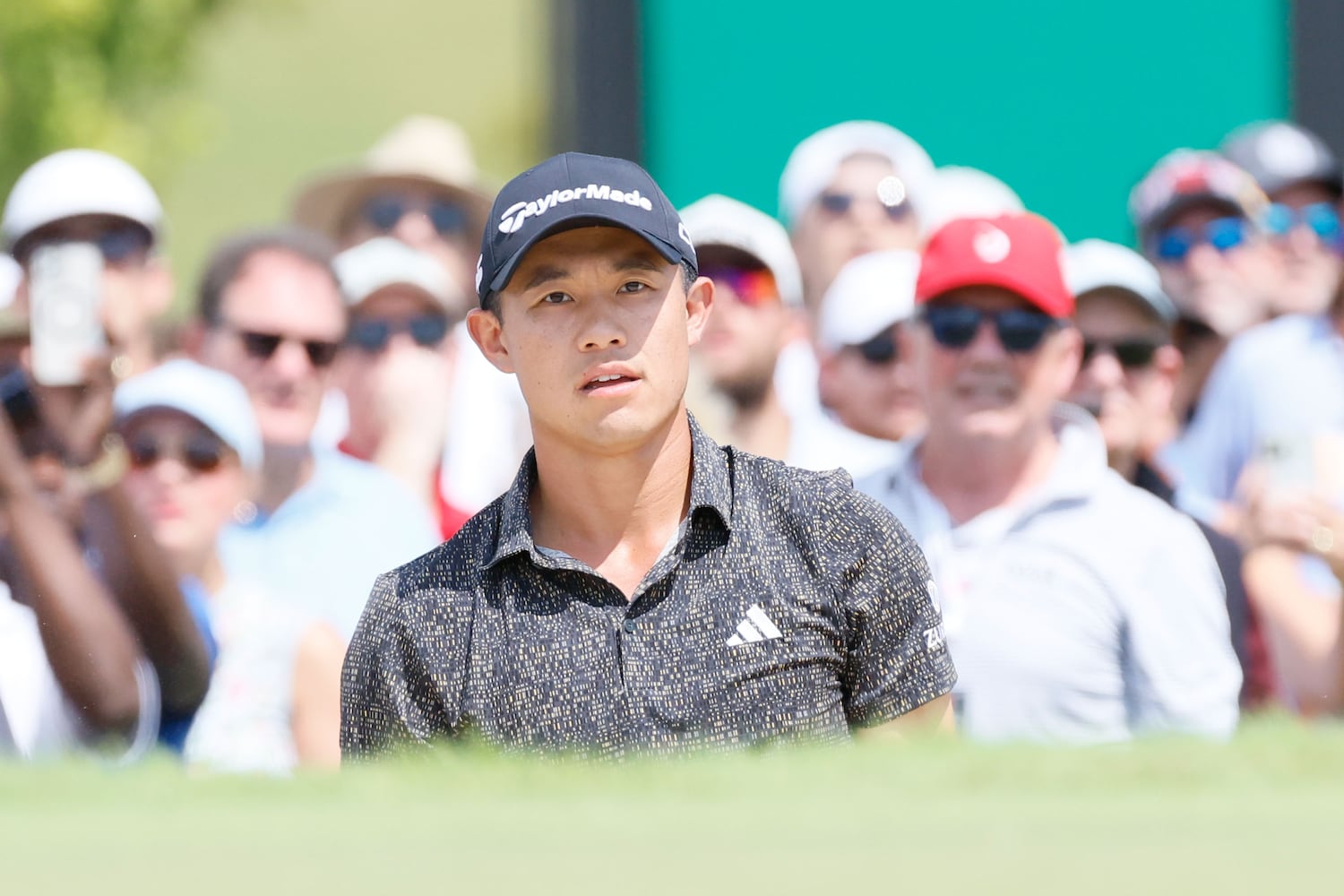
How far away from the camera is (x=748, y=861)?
2.93ft

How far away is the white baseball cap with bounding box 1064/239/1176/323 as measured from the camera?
4.52 metres

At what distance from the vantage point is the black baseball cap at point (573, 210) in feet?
7.47

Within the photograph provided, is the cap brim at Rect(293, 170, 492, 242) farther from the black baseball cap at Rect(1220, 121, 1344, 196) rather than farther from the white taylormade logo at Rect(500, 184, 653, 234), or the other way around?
the white taylormade logo at Rect(500, 184, 653, 234)

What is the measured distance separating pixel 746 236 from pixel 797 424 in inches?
23.0

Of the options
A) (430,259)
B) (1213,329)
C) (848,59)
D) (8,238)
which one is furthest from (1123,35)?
(8,238)

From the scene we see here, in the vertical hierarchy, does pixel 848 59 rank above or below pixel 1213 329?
above

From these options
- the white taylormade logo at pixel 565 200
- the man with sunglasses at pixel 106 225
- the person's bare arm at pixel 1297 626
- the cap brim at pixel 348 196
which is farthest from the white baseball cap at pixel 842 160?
the white taylormade logo at pixel 565 200

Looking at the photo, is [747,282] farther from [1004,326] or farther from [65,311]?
[65,311]

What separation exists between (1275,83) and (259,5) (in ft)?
13.3

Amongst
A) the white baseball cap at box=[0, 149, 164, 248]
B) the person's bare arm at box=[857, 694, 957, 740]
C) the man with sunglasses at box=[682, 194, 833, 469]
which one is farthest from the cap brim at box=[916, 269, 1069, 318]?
the white baseball cap at box=[0, 149, 164, 248]

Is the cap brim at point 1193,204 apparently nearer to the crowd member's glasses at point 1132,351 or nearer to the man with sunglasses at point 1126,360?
the man with sunglasses at point 1126,360

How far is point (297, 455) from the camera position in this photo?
4500 mm

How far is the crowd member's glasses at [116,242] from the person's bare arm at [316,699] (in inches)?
56.4

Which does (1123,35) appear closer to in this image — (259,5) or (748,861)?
(259,5)
